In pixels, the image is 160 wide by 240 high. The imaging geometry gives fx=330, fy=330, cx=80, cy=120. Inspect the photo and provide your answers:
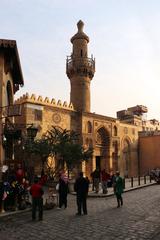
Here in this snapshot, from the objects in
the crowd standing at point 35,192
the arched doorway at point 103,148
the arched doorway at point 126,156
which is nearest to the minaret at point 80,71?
the arched doorway at point 103,148

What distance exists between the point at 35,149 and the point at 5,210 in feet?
29.6

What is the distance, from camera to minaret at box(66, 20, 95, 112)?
30812 mm

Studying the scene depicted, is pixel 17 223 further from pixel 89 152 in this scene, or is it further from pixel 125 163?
pixel 125 163

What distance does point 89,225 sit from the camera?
332 inches

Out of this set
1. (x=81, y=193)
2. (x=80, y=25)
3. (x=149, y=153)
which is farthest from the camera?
(x=149, y=153)

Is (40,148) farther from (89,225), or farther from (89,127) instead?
(89,225)

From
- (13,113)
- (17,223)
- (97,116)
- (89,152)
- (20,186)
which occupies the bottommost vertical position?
(17,223)

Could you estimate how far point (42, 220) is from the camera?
30.7ft

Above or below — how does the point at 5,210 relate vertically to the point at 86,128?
below

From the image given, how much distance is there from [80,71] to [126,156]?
Answer: 34.1 feet

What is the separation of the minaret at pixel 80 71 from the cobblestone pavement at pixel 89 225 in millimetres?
19787

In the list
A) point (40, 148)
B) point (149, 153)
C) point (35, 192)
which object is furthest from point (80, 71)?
point (35, 192)

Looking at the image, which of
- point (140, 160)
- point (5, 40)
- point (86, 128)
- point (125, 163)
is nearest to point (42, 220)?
point (5, 40)

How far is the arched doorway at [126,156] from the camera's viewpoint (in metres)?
34.3
